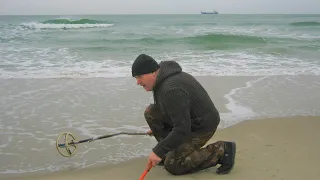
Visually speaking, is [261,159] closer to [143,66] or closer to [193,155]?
[193,155]

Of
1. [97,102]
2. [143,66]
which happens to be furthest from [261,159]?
[97,102]

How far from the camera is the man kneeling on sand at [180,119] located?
111 inches

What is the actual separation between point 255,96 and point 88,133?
142 inches

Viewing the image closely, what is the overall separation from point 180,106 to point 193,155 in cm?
67

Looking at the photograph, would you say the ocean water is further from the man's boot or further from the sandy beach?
the man's boot

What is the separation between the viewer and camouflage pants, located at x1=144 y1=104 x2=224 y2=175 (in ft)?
10.6

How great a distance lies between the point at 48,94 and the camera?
24.1 feet

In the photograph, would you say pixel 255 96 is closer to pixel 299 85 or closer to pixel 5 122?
pixel 299 85

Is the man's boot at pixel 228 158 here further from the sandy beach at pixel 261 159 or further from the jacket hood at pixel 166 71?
the jacket hood at pixel 166 71

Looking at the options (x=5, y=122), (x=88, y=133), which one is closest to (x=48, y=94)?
(x=5, y=122)

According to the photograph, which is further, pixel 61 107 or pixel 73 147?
pixel 61 107

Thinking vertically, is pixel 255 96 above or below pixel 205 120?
below

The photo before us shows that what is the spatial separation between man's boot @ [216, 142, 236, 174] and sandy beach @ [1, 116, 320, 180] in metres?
0.07

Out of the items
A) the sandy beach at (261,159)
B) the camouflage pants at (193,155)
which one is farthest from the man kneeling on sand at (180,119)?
the sandy beach at (261,159)
